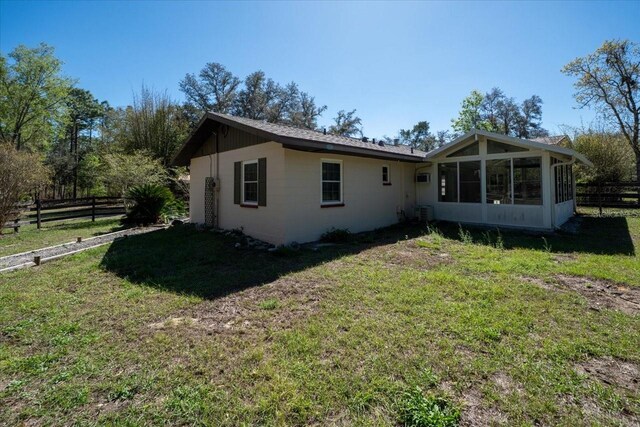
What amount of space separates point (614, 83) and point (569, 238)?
53.6 feet

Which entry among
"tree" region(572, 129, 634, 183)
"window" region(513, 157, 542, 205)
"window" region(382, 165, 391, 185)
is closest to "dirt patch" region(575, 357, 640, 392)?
"window" region(513, 157, 542, 205)

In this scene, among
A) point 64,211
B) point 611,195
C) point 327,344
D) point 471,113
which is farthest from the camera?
point 471,113

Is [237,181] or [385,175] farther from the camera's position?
[385,175]

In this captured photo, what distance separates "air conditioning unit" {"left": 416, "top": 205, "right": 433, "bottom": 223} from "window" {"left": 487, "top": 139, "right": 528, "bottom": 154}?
2.72 m

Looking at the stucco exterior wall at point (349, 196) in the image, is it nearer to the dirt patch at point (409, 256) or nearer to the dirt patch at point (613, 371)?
the dirt patch at point (409, 256)

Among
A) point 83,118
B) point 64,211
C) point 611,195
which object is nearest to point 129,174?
point 64,211

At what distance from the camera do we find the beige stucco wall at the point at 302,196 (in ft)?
25.3

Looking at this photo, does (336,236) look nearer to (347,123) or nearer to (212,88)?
(347,123)

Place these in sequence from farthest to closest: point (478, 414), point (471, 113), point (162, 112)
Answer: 1. point (471, 113)
2. point (162, 112)
3. point (478, 414)

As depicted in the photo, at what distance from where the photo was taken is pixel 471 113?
34000 millimetres

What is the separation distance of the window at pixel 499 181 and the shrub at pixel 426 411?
947cm

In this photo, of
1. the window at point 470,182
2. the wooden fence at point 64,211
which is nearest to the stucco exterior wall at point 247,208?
the wooden fence at point 64,211

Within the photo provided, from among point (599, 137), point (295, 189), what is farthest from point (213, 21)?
point (599, 137)

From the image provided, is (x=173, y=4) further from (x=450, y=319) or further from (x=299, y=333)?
(x=450, y=319)
